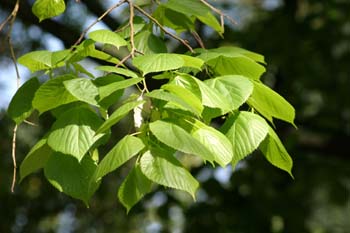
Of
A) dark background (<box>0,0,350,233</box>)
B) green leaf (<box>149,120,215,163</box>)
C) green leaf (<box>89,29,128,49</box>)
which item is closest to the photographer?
green leaf (<box>149,120,215,163</box>)

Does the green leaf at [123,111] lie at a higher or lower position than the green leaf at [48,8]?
higher

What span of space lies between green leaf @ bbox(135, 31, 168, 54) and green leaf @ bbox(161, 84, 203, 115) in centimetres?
32

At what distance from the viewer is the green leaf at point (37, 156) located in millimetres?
1244

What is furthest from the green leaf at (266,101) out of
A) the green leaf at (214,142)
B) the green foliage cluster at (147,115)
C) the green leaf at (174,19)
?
the green leaf at (174,19)

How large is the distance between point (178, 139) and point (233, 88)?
0.22 meters

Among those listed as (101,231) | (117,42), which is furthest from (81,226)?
(117,42)

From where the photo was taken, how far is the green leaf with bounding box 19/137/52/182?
1.24m

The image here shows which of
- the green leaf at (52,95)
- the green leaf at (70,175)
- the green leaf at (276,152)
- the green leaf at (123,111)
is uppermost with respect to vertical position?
the green leaf at (123,111)

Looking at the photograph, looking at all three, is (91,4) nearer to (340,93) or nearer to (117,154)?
(340,93)

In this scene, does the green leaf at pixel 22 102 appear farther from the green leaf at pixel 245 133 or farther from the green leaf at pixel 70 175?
the green leaf at pixel 245 133

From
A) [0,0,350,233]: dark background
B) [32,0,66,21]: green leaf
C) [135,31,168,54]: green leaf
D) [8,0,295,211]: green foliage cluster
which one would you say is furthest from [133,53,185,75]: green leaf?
[0,0,350,233]: dark background

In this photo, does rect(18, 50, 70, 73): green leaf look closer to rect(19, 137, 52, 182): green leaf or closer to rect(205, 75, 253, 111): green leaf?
rect(19, 137, 52, 182): green leaf

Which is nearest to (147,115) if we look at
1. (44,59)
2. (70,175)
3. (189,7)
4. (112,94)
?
(112,94)

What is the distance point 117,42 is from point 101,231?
3673 mm
